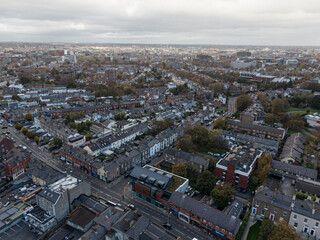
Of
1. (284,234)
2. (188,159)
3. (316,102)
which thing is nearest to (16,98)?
(188,159)

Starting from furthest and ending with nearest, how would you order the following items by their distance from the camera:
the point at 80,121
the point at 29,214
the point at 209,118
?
the point at 209,118 < the point at 80,121 < the point at 29,214

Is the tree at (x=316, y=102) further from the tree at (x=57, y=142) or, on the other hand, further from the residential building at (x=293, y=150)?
the tree at (x=57, y=142)

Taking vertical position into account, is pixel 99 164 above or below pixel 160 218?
above

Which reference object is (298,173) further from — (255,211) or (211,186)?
(211,186)

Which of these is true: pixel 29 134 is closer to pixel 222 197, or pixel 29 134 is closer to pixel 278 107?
pixel 222 197

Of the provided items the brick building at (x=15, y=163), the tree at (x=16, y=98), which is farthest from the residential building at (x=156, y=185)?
the tree at (x=16, y=98)

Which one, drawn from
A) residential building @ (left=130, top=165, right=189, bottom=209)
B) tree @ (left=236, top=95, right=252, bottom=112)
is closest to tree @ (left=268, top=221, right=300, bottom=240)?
residential building @ (left=130, top=165, right=189, bottom=209)

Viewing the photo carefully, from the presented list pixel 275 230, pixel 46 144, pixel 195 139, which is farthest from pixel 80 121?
pixel 275 230
